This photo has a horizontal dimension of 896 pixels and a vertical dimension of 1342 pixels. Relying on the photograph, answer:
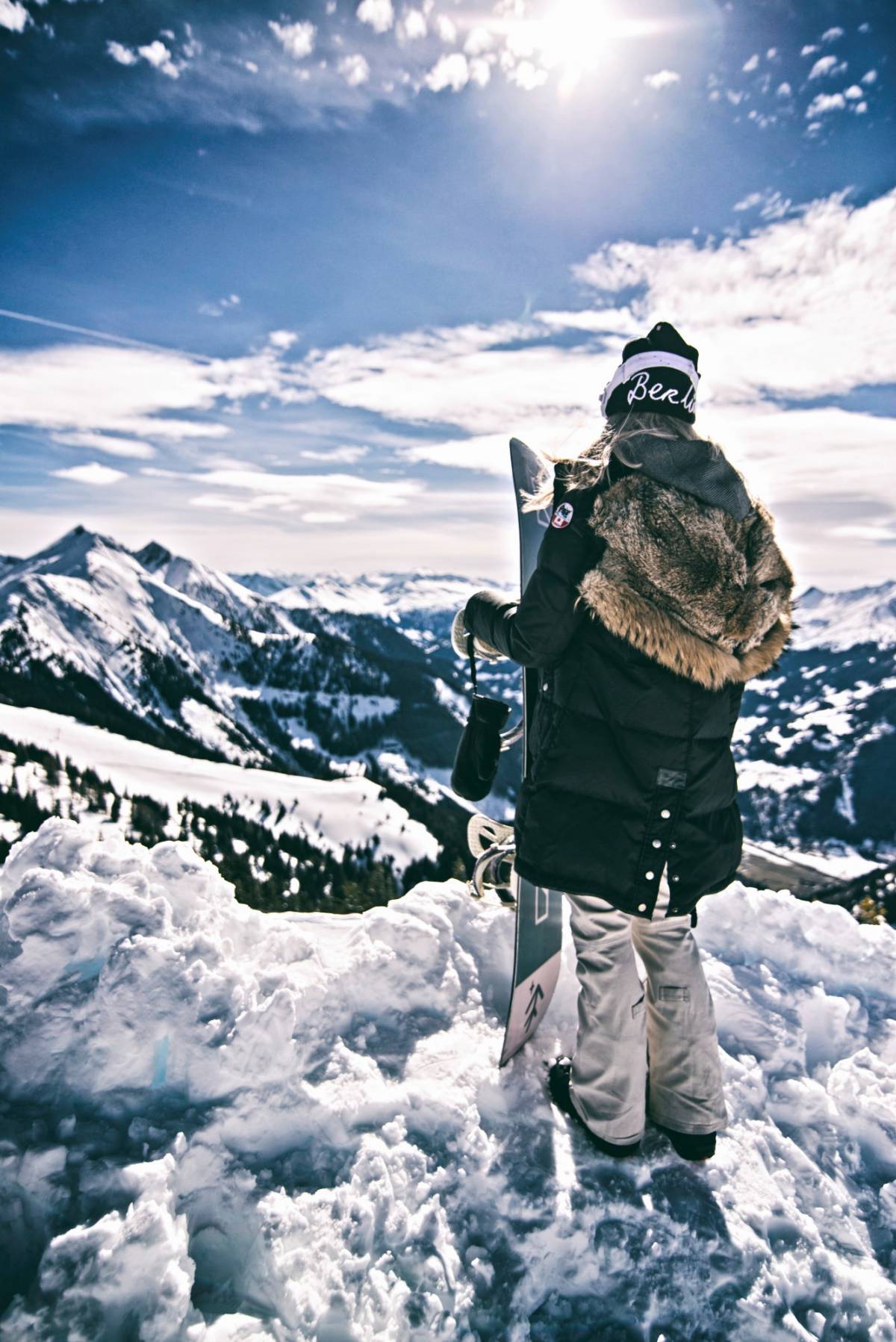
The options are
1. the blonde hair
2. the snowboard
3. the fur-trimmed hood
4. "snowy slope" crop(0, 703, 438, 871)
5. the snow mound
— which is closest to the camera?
the snow mound

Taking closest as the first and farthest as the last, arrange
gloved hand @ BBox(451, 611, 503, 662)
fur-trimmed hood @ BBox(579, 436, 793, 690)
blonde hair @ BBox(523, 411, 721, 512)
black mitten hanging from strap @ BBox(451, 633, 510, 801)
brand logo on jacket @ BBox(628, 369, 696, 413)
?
fur-trimmed hood @ BBox(579, 436, 793, 690), blonde hair @ BBox(523, 411, 721, 512), brand logo on jacket @ BBox(628, 369, 696, 413), gloved hand @ BBox(451, 611, 503, 662), black mitten hanging from strap @ BBox(451, 633, 510, 801)

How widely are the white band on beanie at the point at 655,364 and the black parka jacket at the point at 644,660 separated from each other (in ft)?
1.43

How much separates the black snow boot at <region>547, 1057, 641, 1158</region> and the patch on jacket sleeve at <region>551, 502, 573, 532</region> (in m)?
2.78

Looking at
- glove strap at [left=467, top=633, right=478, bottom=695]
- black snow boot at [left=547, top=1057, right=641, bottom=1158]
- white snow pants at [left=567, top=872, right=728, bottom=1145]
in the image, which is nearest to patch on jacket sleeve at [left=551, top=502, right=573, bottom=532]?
glove strap at [left=467, top=633, right=478, bottom=695]

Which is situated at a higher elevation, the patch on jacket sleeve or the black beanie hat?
the black beanie hat

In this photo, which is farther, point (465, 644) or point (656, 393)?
point (465, 644)

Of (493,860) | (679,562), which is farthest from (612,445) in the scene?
(493,860)

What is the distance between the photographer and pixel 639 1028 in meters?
3.13

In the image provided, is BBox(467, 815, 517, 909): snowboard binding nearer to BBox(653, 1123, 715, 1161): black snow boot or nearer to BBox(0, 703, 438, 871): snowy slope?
BBox(653, 1123, 715, 1161): black snow boot

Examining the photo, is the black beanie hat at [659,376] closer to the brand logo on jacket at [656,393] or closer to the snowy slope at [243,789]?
the brand logo on jacket at [656,393]

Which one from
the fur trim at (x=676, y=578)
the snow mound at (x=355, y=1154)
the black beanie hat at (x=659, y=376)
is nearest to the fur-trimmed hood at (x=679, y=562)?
the fur trim at (x=676, y=578)

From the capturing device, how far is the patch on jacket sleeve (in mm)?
2840

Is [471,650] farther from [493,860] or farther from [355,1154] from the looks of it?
[355,1154]

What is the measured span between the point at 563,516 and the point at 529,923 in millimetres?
2564
